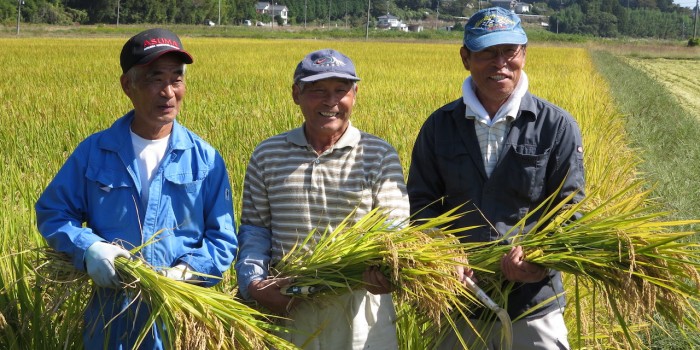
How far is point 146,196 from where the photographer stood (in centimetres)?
225

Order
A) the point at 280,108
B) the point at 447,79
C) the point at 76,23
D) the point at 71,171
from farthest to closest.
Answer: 1. the point at 76,23
2. the point at 447,79
3. the point at 280,108
4. the point at 71,171

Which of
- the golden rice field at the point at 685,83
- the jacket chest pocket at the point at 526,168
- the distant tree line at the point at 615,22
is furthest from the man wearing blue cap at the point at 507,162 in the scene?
the distant tree line at the point at 615,22

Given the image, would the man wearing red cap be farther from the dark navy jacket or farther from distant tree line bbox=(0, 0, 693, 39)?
distant tree line bbox=(0, 0, 693, 39)

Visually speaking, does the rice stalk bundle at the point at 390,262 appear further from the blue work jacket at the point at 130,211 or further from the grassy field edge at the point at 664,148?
the grassy field edge at the point at 664,148

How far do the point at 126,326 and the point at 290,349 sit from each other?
42 cm

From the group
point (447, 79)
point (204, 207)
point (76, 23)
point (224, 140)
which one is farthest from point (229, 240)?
point (76, 23)

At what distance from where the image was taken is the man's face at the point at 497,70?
2.36 m

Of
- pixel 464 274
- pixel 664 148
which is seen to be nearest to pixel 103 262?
pixel 464 274

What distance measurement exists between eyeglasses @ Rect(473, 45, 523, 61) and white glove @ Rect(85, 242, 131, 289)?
108cm

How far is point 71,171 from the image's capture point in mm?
2227

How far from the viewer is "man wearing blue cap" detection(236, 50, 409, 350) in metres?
2.21

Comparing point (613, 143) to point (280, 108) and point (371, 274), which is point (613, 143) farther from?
point (371, 274)

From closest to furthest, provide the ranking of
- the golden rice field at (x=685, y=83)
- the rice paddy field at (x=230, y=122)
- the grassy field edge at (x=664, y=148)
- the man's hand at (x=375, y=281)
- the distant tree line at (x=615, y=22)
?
the man's hand at (x=375, y=281)
the rice paddy field at (x=230, y=122)
the grassy field edge at (x=664, y=148)
the golden rice field at (x=685, y=83)
the distant tree line at (x=615, y=22)

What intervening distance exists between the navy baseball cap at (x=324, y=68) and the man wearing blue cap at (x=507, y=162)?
368 millimetres
